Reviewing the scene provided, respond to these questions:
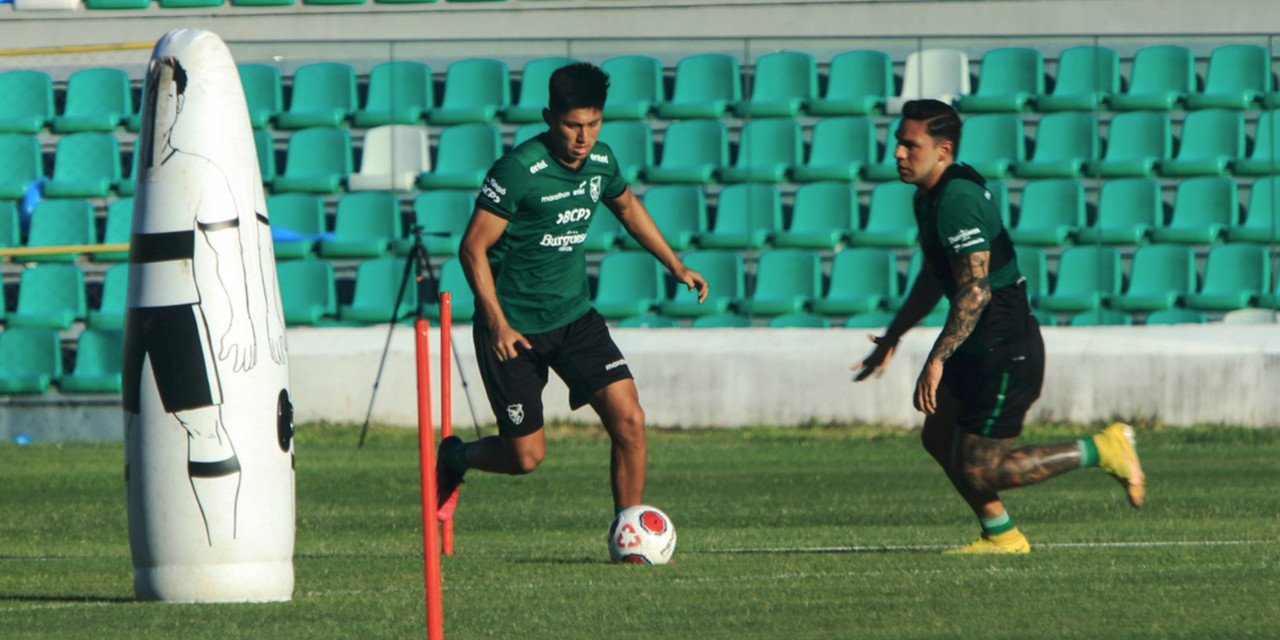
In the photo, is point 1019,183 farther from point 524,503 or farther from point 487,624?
point 487,624

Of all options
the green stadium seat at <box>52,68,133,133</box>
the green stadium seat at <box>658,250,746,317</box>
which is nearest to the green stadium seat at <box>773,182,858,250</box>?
the green stadium seat at <box>658,250,746,317</box>

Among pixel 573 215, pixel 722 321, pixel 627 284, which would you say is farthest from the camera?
pixel 627 284

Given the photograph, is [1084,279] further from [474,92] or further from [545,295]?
[545,295]

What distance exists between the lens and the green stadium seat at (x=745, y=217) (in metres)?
17.5

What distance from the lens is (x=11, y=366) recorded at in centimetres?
1708

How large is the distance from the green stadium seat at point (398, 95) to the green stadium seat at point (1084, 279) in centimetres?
671

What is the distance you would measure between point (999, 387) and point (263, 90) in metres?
13.0

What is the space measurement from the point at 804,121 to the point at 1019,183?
2324 mm

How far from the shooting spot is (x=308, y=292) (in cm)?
1762

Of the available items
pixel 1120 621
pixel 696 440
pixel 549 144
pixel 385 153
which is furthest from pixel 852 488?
pixel 385 153

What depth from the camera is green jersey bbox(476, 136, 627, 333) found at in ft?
26.3

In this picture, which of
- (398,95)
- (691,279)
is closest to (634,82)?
(398,95)

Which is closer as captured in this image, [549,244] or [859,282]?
[549,244]

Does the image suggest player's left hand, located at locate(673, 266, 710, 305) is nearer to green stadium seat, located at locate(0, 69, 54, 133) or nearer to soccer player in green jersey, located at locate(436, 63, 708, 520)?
soccer player in green jersey, located at locate(436, 63, 708, 520)
